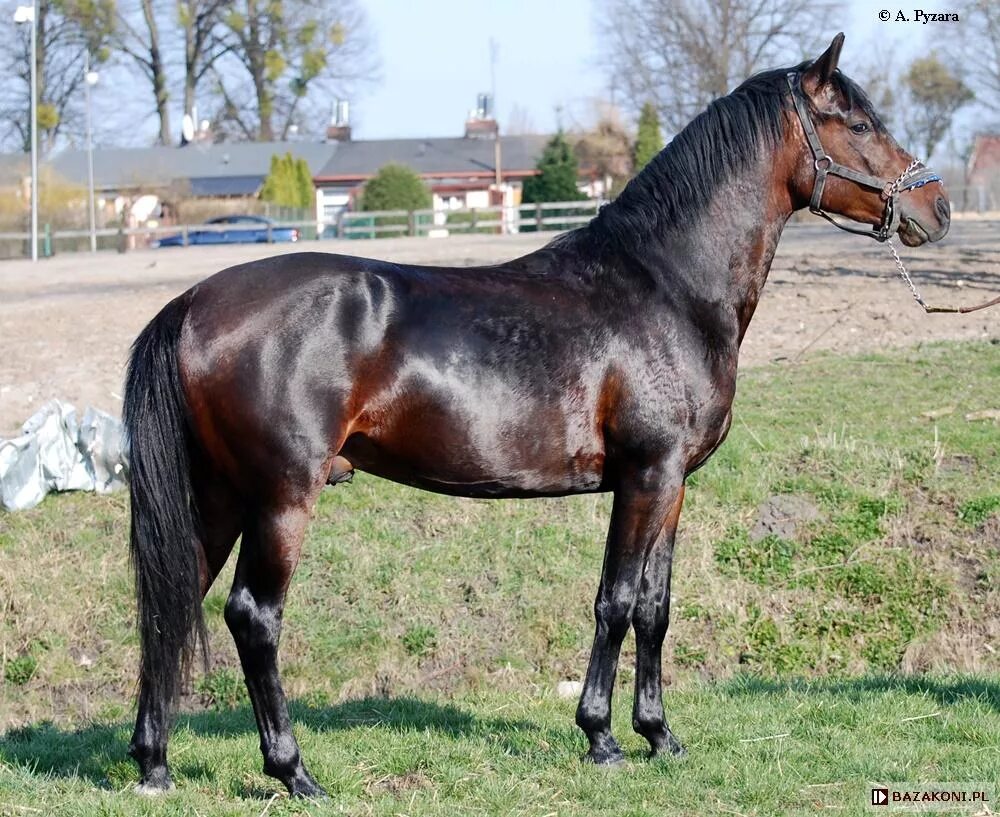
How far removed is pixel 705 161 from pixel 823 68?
0.62m

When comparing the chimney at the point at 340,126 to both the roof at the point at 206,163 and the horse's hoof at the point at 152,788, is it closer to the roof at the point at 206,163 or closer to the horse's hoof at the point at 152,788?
the roof at the point at 206,163

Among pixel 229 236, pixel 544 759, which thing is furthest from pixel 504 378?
pixel 229 236

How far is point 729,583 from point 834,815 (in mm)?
4259

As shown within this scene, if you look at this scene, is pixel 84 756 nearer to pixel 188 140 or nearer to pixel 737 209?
pixel 737 209

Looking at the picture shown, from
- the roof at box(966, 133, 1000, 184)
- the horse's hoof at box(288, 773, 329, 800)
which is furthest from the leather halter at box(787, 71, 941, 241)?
the roof at box(966, 133, 1000, 184)

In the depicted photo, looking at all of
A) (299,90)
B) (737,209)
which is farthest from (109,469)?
(299,90)

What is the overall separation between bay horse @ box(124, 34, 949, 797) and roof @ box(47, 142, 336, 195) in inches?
2319

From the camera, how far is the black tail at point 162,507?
4555 millimetres

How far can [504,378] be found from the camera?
15.3 feet

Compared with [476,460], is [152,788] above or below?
below

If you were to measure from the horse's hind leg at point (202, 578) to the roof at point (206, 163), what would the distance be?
58.9 m

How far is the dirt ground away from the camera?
12141 millimetres

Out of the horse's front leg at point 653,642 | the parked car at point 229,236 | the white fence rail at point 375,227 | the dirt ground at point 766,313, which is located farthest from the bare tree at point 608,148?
the horse's front leg at point 653,642

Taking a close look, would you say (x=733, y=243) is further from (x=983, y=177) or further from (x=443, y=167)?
(x=983, y=177)
